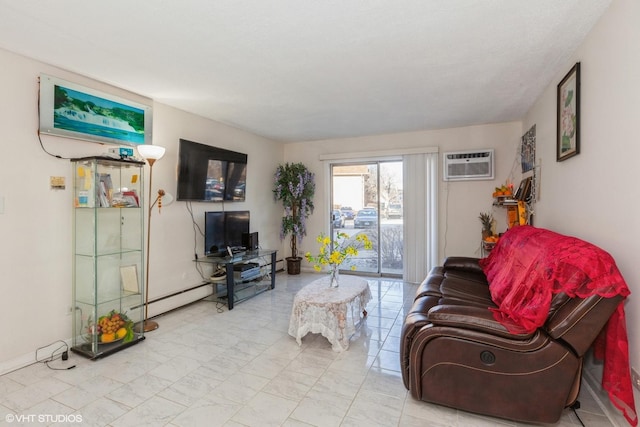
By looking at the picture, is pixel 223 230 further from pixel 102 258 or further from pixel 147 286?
pixel 102 258

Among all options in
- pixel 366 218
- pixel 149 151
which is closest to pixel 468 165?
pixel 366 218

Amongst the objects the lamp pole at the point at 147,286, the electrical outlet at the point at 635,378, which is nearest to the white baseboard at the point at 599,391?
the electrical outlet at the point at 635,378

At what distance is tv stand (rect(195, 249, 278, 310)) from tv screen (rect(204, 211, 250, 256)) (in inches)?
7.1

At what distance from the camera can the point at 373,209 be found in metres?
5.74

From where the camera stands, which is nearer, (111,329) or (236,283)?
(111,329)

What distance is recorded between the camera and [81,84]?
9.56ft

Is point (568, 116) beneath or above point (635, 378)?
above

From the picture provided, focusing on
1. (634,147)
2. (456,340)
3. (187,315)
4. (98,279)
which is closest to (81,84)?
(98,279)

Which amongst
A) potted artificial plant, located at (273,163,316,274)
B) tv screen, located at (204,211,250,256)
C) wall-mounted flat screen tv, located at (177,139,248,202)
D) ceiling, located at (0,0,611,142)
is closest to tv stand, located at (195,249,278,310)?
tv screen, located at (204,211,250,256)

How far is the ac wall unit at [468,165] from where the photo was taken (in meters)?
4.73

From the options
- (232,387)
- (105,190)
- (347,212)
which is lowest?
(232,387)

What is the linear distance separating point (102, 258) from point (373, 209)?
4150 millimetres

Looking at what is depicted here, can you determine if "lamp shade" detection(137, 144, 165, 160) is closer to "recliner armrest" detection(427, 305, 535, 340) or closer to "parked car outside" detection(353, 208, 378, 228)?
"recliner armrest" detection(427, 305, 535, 340)

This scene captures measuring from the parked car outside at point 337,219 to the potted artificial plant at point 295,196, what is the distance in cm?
46
